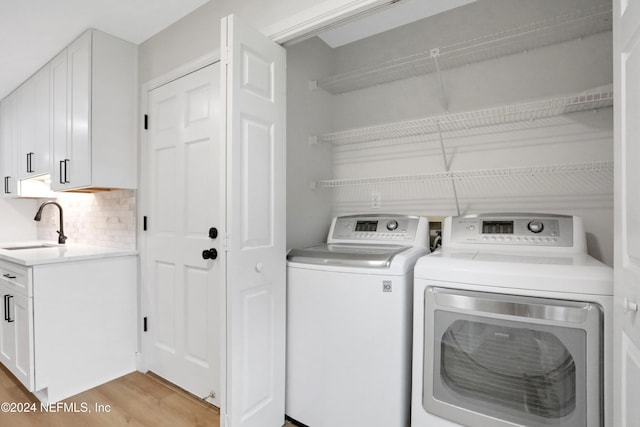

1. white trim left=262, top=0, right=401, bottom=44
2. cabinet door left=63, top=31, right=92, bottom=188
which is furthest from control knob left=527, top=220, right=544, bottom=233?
cabinet door left=63, top=31, right=92, bottom=188

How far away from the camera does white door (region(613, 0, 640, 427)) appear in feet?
2.52

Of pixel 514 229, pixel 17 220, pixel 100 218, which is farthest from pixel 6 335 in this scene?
pixel 514 229

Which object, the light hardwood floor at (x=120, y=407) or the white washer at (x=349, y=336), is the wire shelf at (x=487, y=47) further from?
the light hardwood floor at (x=120, y=407)

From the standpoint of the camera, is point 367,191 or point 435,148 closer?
point 435,148

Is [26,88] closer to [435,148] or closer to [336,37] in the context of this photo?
[336,37]

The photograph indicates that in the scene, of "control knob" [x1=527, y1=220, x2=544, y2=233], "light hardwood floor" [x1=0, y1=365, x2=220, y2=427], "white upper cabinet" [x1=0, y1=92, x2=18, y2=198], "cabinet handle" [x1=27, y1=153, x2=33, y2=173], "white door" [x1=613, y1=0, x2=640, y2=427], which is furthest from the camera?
"white upper cabinet" [x1=0, y1=92, x2=18, y2=198]

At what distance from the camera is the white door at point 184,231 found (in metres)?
1.97

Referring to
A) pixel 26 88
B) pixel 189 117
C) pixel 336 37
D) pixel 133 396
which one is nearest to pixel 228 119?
pixel 189 117

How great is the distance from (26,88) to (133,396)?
115 inches

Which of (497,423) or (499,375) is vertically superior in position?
(499,375)

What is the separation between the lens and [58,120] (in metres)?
2.51

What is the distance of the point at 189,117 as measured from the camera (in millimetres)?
2096

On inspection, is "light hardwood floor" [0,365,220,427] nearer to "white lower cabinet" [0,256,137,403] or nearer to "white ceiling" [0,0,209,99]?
"white lower cabinet" [0,256,137,403]

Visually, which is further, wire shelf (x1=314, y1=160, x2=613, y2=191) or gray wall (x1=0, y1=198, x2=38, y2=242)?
gray wall (x1=0, y1=198, x2=38, y2=242)
